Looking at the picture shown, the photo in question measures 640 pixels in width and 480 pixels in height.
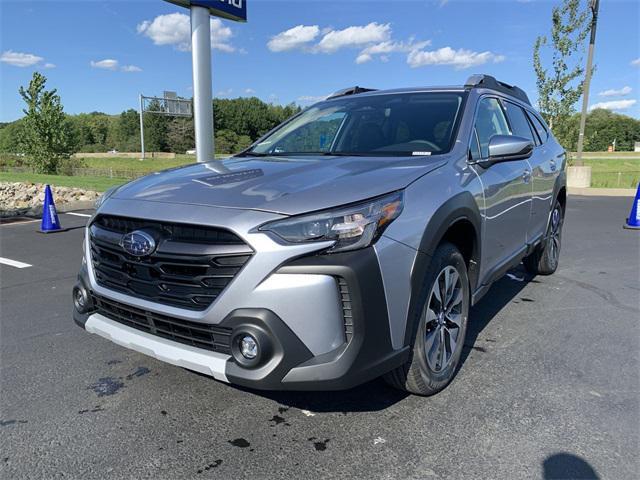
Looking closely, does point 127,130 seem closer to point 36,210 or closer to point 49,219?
point 36,210

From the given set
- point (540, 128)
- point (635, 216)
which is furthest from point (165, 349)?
point (635, 216)

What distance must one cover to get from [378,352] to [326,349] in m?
0.26

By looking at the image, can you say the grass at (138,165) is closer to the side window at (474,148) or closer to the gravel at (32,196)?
the gravel at (32,196)

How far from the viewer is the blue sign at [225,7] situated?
1074 centimetres

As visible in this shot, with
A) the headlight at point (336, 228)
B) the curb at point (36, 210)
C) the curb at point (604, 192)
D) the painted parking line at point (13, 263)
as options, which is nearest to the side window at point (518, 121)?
the headlight at point (336, 228)

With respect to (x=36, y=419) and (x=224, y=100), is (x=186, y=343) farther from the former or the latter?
(x=224, y=100)

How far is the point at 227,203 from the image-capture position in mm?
2312

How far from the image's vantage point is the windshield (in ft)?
11.0

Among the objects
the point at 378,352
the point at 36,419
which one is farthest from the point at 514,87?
the point at 36,419

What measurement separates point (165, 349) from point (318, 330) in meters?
0.79

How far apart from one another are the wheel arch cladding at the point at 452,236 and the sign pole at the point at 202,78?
8.80m

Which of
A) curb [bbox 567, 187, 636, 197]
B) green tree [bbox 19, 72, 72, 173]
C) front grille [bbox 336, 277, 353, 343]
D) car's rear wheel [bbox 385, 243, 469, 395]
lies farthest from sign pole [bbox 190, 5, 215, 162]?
green tree [bbox 19, 72, 72, 173]

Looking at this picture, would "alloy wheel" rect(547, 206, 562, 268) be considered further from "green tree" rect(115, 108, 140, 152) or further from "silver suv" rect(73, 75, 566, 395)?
"green tree" rect(115, 108, 140, 152)

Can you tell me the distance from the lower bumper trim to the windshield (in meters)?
1.69
